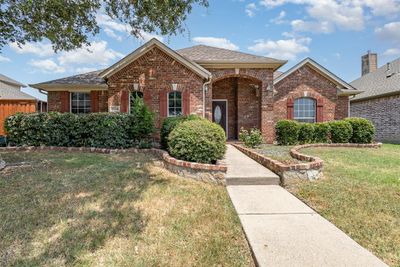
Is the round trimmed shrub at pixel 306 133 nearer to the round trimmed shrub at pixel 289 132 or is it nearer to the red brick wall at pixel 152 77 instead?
the round trimmed shrub at pixel 289 132

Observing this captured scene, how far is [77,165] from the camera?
23.0 ft

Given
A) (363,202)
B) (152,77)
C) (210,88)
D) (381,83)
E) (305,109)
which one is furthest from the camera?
(381,83)

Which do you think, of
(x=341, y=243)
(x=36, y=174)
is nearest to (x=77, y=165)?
(x=36, y=174)

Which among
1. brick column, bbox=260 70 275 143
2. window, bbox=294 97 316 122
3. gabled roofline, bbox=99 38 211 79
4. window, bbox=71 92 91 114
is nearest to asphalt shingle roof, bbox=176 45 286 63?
brick column, bbox=260 70 275 143

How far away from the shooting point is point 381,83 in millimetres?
18844

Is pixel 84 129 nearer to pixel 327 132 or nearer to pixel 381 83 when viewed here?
pixel 327 132

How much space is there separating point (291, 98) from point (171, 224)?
43.8ft

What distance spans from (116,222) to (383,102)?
19847mm

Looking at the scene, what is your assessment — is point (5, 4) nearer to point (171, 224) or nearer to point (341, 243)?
point (171, 224)

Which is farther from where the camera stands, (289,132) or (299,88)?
(299,88)

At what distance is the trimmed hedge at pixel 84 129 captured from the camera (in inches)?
383

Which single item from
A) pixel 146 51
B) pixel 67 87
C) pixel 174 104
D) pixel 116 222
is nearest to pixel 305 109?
pixel 174 104

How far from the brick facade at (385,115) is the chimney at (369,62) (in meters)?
7.59

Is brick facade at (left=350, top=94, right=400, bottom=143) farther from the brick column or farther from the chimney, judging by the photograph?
the brick column
